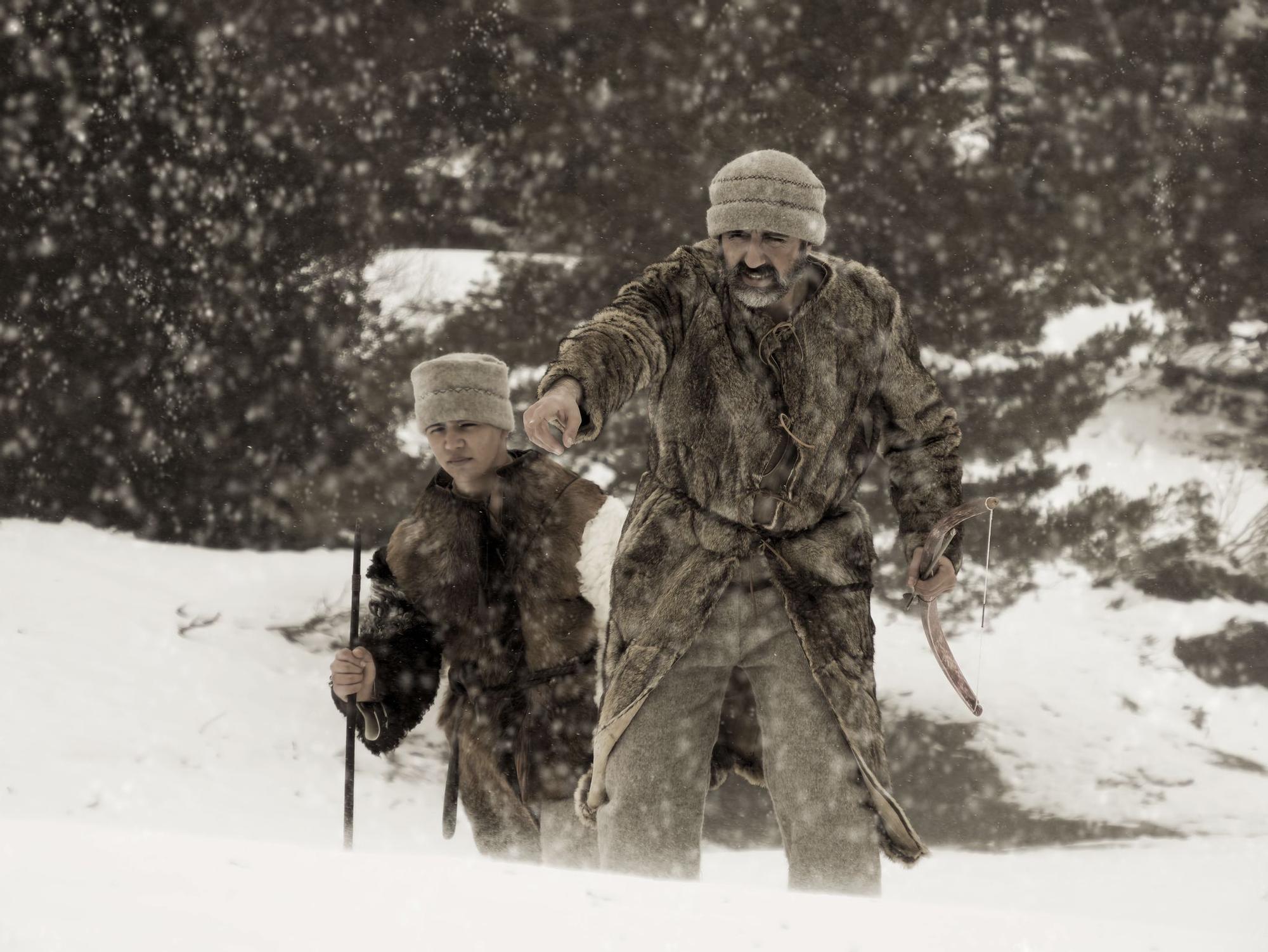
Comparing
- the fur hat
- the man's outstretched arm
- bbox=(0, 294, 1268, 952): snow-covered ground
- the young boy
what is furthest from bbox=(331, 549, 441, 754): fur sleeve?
the man's outstretched arm

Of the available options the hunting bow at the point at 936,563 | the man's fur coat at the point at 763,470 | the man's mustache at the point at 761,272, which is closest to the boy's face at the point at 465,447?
the man's fur coat at the point at 763,470

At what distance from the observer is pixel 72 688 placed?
591 centimetres

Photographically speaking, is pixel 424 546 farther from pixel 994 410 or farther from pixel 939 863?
pixel 994 410

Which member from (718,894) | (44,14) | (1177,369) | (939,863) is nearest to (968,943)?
(718,894)

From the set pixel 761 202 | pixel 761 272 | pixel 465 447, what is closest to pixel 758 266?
pixel 761 272

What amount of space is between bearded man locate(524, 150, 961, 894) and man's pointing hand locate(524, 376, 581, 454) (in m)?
0.32

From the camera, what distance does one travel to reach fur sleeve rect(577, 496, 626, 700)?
3582 millimetres

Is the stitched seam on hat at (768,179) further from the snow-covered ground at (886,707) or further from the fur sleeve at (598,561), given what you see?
the snow-covered ground at (886,707)

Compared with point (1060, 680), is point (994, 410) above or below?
above

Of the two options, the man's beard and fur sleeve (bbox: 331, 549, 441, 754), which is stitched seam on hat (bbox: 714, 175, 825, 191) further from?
fur sleeve (bbox: 331, 549, 441, 754)

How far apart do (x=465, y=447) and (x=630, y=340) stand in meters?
1.15

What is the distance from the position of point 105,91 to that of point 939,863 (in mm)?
5227

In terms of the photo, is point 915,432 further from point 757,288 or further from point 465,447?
point 465,447

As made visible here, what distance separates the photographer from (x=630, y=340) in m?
2.63
